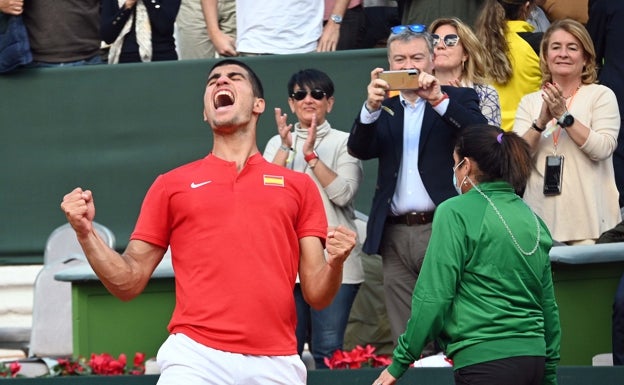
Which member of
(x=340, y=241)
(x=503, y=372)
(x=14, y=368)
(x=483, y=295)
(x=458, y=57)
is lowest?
(x=14, y=368)

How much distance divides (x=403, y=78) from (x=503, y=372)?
234 centimetres

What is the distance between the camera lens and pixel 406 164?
7957 mm

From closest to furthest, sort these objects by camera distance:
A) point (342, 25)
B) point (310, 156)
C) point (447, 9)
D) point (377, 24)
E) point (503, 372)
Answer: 1. point (503, 372)
2. point (310, 156)
3. point (447, 9)
4. point (342, 25)
5. point (377, 24)

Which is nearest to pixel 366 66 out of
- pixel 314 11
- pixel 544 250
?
pixel 314 11

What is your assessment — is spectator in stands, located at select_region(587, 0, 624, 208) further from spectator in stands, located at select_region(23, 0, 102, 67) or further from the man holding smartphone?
spectator in stands, located at select_region(23, 0, 102, 67)

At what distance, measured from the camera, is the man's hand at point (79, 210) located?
5.54 metres

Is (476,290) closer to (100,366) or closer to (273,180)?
(273,180)

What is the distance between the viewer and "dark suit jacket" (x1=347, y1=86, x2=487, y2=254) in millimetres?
7855

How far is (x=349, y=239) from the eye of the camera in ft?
18.5

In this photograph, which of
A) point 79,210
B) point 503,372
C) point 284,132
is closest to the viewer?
point 79,210

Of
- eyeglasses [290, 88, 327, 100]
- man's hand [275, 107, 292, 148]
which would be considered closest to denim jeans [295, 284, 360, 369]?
man's hand [275, 107, 292, 148]

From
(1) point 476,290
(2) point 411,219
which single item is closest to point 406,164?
(2) point 411,219

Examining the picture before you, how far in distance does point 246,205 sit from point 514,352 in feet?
4.26

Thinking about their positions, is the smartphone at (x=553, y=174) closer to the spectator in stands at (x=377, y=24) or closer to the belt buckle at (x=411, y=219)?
the belt buckle at (x=411, y=219)
